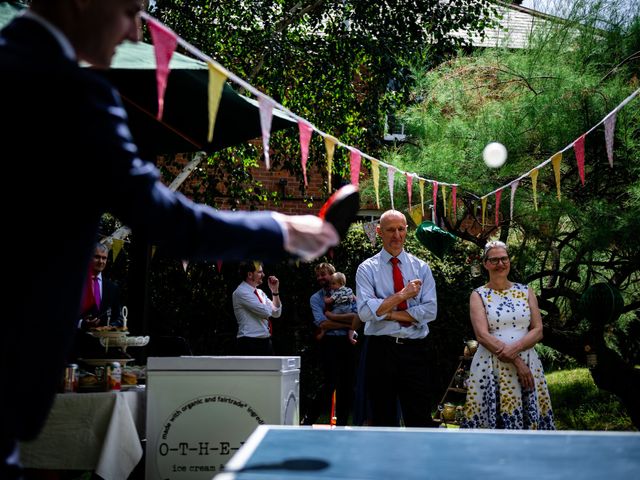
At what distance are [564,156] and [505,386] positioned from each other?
3.78m

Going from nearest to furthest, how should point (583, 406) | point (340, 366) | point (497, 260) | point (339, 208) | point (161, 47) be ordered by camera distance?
point (339, 208)
point (161, 47)
point (497, 260)
point (340, 366)
point (583, 406)

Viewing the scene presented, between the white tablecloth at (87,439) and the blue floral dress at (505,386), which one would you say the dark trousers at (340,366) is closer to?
the blue floral dress at (505,386)

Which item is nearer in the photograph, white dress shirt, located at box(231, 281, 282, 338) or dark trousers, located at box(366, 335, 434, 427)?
dark trousers, located at box(366, 335, 434, 427)

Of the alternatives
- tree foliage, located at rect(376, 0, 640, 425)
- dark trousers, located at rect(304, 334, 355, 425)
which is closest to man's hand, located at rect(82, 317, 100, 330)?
dark trousers, located at rect(304, 334, 355, 425)

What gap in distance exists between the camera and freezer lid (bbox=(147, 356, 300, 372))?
454cm

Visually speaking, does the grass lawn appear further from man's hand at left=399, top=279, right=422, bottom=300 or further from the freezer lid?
the freezer lid

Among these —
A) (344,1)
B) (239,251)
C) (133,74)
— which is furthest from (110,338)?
(344,1)

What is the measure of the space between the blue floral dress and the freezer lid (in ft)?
5.43

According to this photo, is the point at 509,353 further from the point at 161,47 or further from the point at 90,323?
the point at 161,47

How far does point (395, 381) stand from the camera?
18.8 feet

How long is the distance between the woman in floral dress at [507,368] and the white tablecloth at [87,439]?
245 cm

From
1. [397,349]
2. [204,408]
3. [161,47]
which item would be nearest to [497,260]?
[397,349]

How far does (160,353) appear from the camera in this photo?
6367 millimetres

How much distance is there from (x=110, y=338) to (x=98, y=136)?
3.50 meters
